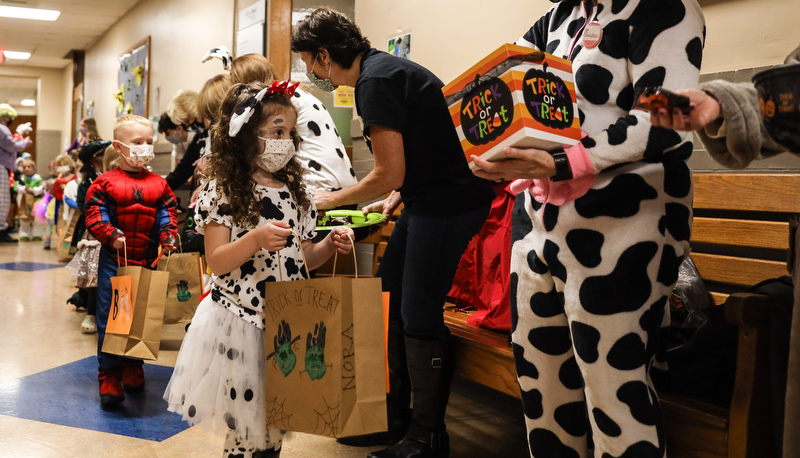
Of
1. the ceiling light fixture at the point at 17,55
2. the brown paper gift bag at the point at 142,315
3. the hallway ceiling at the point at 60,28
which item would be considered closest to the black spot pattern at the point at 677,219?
the brown paper gift bag at the point at 142,315

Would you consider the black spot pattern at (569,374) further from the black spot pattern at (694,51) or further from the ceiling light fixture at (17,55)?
the ceiling light fixture at (17,55)

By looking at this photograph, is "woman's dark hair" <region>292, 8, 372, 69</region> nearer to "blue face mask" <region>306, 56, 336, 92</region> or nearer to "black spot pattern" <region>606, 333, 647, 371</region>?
"blue face mask" <region>306, 56, 336, 92</region>

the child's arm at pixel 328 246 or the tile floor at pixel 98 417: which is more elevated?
the child's arm at pixel 328 246

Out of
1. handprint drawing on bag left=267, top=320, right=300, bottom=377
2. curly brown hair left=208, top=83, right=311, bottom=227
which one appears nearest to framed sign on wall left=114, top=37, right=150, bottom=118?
curly brown hair left=208, top=83, right=311, bottom=227

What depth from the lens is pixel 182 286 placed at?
9.60ft

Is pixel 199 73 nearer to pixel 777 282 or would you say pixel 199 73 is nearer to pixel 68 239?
pixel 68 239

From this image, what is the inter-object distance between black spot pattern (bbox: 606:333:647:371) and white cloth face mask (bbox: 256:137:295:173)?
100 cm

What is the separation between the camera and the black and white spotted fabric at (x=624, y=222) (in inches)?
46.8

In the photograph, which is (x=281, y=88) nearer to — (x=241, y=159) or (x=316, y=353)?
(x=241, y=159)

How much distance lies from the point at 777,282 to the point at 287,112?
1.35 m

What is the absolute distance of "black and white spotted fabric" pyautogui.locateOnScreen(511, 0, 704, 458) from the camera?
119cm

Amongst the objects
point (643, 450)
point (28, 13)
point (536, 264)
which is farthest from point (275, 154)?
point (28, 13)

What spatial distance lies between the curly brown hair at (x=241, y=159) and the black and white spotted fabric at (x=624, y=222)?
2.62ft

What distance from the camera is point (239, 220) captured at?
170 centimetres
